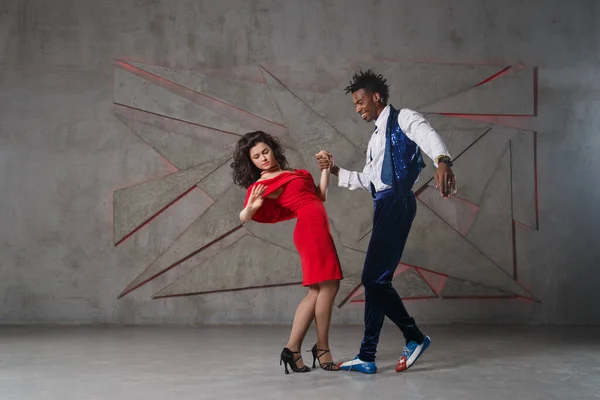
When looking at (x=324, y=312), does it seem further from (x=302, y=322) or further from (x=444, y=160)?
(x=444, y=160)

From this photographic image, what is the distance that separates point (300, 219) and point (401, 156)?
0.57 m

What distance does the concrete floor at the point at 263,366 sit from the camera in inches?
99.0

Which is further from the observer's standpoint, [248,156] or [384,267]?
[248,156]

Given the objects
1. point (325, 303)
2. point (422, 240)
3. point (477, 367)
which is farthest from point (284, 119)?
point (477, 367)

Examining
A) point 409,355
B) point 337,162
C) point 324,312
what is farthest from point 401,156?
point 337,162

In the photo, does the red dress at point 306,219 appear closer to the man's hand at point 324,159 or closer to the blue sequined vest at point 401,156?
the man's hand at point 324,159

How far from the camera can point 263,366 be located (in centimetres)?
312

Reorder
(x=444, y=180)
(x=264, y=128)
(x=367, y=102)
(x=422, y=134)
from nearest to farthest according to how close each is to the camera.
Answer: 1. (x=444, y=180)
2. (x=422, y=134)
3. (x=367, y=102)
4. (x=264, y=128)

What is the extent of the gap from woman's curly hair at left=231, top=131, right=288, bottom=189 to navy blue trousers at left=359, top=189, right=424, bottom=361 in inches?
24.3

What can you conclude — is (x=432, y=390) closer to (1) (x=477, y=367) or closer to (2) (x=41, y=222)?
(1) (x=477, y=367)

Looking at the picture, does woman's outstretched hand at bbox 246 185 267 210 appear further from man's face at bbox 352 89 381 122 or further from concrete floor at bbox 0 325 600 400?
concrete floor at bbox 0 325 600 400

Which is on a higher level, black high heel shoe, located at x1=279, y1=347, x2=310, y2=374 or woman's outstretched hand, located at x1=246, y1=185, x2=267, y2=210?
woman's outstretched hand, located at x1=246, y1=185, x2=267, y2=210

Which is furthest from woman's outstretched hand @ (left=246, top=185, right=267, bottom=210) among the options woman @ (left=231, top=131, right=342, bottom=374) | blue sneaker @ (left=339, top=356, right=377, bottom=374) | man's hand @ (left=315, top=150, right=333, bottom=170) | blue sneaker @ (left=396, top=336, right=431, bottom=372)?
blue sneaker @ (left=396, top=336, right=431, bottom=372)

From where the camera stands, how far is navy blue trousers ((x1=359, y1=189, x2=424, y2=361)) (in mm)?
2957
